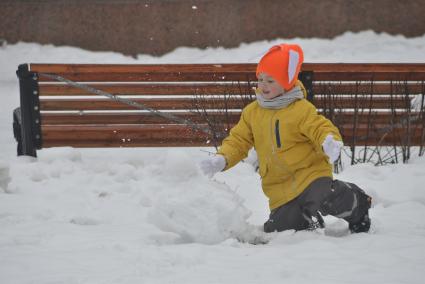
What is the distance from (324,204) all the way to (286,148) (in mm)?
410

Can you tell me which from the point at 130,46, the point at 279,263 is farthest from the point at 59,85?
the point at 130,46

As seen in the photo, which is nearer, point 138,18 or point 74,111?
point 74,111

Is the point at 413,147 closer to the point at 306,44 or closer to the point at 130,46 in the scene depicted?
the point at 306,44

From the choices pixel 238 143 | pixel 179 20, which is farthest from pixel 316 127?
pixel 179 20

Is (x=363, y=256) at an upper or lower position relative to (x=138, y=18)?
lower

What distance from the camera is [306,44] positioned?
17.2 meters

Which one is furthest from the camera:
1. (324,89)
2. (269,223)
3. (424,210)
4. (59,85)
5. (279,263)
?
(59,85)

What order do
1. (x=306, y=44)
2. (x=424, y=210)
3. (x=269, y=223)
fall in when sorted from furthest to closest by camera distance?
(x=306, y=44)
(x=424, y=210)
(x=269, y=223)

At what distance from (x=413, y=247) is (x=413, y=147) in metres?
4.20

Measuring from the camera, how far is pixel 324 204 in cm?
383

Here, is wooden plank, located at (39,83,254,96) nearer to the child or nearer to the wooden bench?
the wooden bench

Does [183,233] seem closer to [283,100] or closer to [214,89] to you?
[283,100]

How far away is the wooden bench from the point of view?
6656 mm

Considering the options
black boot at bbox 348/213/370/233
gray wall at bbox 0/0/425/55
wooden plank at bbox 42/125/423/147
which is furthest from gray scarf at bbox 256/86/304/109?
gray wall at bbox 0/0/425/55
